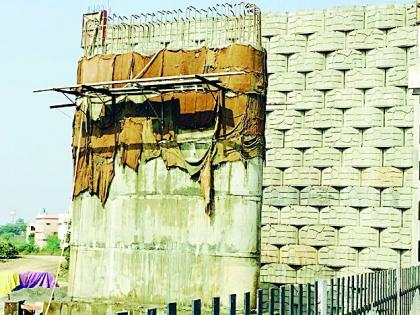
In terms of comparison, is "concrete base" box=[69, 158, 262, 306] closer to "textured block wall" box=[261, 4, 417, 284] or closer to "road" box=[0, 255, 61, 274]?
"textured block wall" box=[261, 4, 417, 284]

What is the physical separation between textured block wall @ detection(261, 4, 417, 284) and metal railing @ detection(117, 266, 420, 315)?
5.18m

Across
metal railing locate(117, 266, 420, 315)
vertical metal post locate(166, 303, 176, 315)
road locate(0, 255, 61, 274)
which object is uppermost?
vertical metal post locate(166, 303, 176, 315)

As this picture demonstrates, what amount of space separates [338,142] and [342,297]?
30.6 ft

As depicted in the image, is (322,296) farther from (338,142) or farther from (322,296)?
(338,142)

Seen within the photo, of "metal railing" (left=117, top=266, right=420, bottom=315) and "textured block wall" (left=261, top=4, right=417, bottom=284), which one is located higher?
"textured block wall" (left=261, top=4, right=417, bottom=284)

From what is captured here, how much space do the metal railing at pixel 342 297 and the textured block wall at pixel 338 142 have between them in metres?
5.18

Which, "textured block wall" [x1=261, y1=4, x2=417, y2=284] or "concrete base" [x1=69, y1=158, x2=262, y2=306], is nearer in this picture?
"concrete base" [x1=69, y1=158, x2=262, y2=306]

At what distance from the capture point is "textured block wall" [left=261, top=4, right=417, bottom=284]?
14914mm

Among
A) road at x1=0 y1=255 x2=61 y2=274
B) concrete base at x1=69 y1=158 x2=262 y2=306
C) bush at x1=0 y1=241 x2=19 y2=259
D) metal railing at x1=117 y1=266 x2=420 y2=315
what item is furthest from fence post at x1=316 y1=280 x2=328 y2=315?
bush at x1=0 y1=241 x2=19 y2=259

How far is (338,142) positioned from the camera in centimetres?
1544

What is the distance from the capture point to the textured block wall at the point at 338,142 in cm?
1491

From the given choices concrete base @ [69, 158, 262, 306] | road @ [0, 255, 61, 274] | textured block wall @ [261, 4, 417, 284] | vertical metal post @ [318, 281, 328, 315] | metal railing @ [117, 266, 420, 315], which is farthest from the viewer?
road @ [0, 255, 61, 274]

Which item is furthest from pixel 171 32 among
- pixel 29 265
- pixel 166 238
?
pixel 29 265

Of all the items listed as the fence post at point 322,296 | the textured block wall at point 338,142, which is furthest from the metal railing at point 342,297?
the textured block wall at point 338,142
